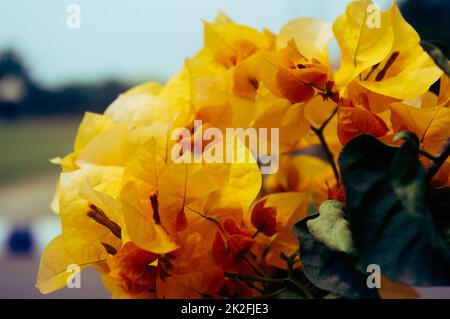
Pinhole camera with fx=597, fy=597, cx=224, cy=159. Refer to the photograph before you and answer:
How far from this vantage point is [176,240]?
12.4 inches

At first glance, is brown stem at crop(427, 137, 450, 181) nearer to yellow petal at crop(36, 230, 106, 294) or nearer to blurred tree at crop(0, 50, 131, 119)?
yellow petal at crop(36, 230, 106, 294)

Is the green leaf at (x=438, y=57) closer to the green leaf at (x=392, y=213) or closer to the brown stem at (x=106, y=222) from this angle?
the green leaf at (x=392, y=213)

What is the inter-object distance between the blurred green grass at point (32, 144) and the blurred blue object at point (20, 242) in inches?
171

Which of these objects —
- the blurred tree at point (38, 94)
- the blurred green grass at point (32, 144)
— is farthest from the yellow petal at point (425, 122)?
the blurred tree at point (38, 94)

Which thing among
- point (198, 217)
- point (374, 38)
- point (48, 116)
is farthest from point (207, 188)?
point (48, 116)

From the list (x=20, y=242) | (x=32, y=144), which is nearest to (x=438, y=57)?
(x=20, y=242)

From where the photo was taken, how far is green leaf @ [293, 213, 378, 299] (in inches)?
10.6

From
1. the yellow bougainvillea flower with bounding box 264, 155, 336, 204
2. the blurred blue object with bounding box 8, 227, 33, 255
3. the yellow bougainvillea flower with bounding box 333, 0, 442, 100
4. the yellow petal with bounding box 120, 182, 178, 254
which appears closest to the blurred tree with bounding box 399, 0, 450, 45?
the blurred blue object with bounding box 8, 227, 33, 255

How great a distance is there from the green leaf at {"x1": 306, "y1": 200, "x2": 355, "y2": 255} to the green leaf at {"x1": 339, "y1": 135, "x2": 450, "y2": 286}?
1 cm

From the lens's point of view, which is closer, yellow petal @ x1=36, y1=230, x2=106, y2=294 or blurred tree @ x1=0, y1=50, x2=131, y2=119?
yellow petal @ x1=36, y1=230, x2=106, y2=294

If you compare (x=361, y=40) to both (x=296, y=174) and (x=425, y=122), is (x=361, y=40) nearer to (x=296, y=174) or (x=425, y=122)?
(x=425, y=122)

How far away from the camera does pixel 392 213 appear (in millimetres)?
247
